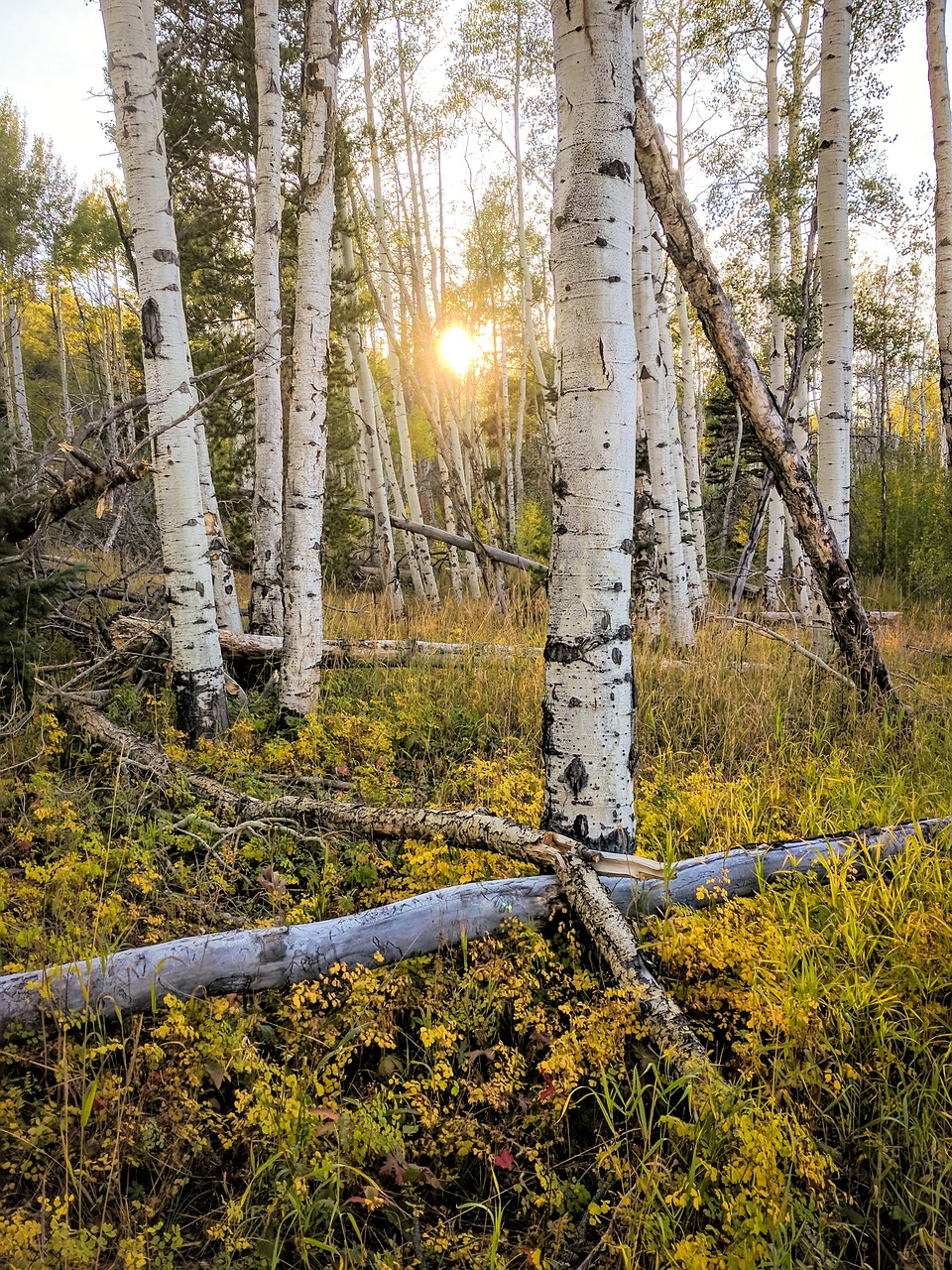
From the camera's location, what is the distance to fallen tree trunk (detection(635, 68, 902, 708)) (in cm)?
377

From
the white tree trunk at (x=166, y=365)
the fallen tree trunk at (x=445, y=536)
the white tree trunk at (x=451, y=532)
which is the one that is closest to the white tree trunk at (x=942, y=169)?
the fallen tree trunk at (x=445, y=536)

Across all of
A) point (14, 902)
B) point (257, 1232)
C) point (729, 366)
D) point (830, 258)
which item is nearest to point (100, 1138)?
point (257, 1232)

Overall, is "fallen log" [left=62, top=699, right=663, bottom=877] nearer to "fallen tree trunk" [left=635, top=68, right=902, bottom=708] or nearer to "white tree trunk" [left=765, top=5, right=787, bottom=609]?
"fallen tree trunk" [left=635, top=68, right=902, bottom=708]

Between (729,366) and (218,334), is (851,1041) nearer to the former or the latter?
(729,366)

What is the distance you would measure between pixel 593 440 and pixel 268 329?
4.62 m

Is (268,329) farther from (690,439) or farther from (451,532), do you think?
(690,439)

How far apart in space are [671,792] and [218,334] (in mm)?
9246

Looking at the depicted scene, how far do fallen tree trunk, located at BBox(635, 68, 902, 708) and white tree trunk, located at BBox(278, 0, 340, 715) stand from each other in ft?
6.40

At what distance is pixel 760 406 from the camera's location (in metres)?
4.22

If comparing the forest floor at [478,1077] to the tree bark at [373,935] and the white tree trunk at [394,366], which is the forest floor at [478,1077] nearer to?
the tree bark at [373,935]

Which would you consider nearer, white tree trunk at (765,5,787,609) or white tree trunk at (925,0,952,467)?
white tree trunk at (925,0,952,467)

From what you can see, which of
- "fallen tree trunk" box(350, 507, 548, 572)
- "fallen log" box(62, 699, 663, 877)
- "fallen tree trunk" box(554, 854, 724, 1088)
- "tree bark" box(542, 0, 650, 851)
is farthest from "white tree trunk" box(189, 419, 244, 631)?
"fallen tree trunk" box(554, 854, 724, 1088)

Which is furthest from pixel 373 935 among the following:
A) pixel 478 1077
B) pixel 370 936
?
pixel 478 1077

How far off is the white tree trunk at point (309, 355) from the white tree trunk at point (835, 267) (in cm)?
374
